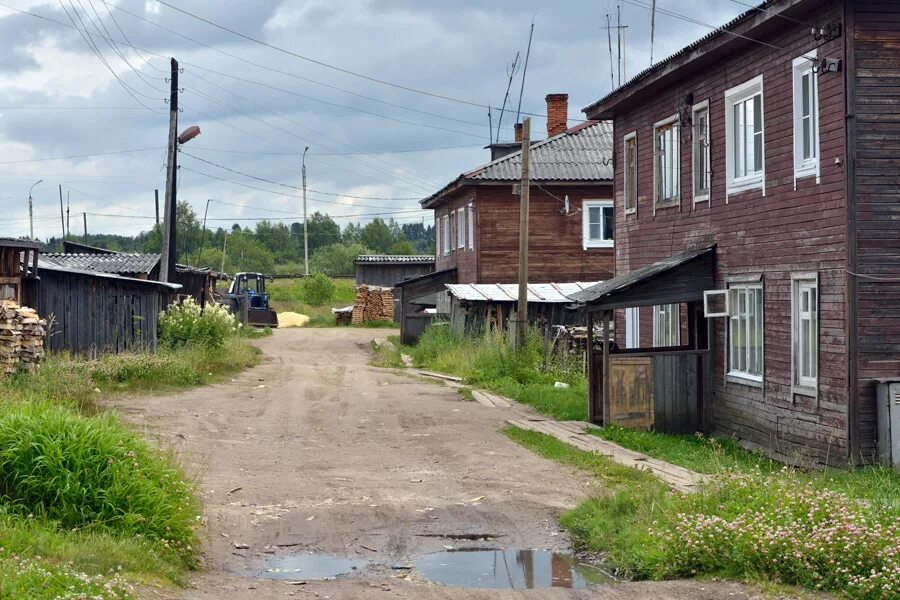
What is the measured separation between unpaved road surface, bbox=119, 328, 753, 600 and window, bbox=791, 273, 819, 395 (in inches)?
140

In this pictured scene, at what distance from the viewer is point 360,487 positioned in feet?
40.1

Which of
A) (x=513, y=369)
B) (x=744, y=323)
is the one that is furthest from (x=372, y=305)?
(x=744, y=323)

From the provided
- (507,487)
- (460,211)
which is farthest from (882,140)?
(460,211)

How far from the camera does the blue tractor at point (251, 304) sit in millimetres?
50000

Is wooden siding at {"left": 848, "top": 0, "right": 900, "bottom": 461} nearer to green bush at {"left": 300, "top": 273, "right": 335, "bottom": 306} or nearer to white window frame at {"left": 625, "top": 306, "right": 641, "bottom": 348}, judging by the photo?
white window frame at {"left": 625, "top": 306, "right": 641, "bottom": 348}

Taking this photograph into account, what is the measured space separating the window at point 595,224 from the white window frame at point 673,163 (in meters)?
13.8

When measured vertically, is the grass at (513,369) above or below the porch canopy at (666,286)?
below

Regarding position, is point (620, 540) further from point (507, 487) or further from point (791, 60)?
point (791, 60)

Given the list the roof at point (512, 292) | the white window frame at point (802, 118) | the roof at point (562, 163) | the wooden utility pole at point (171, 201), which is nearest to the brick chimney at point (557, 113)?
the roof at point (562, 163)

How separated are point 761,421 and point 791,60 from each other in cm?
519

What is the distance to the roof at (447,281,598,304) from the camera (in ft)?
95.0

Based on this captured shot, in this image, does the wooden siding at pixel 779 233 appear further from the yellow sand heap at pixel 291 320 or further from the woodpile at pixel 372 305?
the yellow sand heap at pixel 291 320

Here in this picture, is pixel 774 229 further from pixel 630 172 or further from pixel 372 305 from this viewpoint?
pixel 372 305

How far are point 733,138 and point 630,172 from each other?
5.11m
